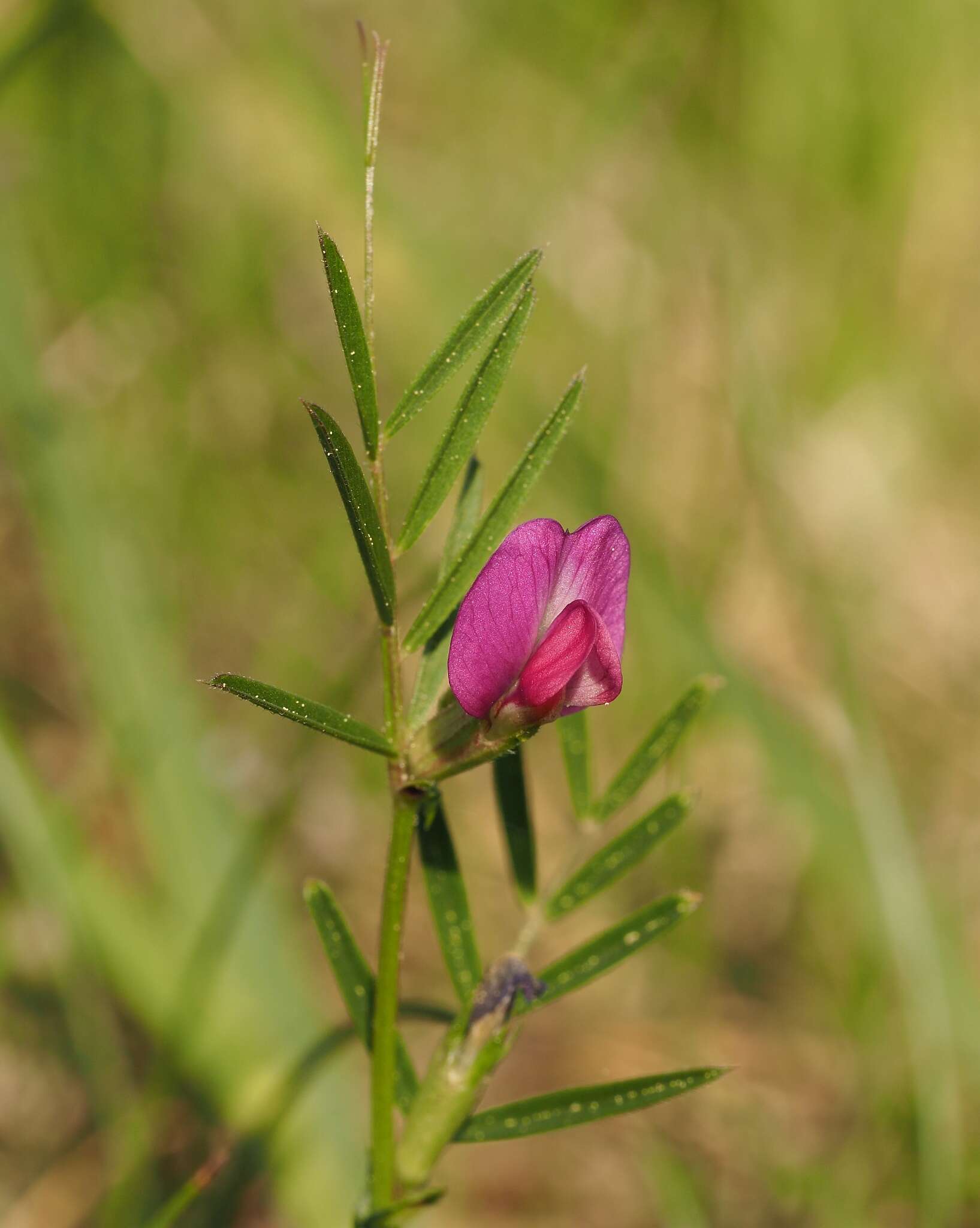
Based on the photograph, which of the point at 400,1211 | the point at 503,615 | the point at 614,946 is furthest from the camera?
the point at 614,946

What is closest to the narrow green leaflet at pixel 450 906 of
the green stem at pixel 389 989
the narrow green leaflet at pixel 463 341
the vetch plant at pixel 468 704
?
the vetch plant at pixel 468 704

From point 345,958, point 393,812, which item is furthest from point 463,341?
point 345,958

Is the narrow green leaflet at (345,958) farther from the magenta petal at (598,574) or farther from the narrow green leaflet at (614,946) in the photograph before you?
the magenta petal at (598,574)

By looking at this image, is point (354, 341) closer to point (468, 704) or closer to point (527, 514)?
point (468, 704)

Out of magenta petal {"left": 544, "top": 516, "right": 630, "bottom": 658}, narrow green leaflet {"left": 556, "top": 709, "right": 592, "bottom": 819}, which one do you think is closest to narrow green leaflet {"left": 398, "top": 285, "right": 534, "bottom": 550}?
magenta petal {"left": 544, "top": 516, "right": 630, "bottom": 658}

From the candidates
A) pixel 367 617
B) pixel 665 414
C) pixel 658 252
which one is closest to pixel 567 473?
pixel 367 617

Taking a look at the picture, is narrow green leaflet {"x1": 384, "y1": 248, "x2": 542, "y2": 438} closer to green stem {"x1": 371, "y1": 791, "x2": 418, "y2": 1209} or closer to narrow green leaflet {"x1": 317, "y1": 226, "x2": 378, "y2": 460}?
narrow green leaflet {"x1": 317, "y1": 226, "x2": 378, "y2": 460}
